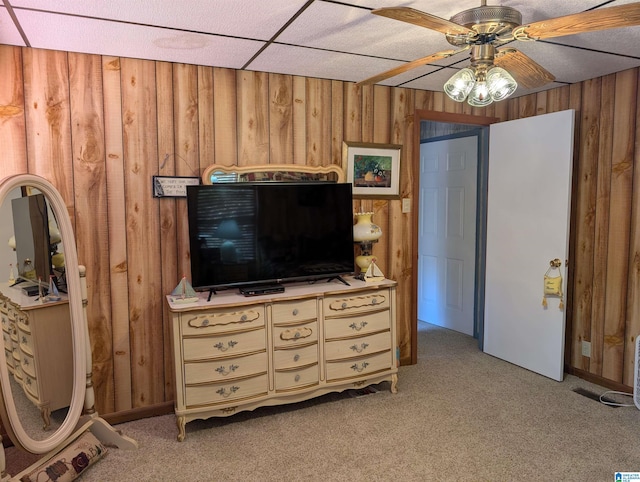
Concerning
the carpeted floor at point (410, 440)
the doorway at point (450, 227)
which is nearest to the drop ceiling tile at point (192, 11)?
A: the carpeted floor at point (410, 440)

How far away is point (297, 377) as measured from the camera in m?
3.02

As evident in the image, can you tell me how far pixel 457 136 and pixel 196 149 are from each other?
2.76 meters

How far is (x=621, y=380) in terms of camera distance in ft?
10.9

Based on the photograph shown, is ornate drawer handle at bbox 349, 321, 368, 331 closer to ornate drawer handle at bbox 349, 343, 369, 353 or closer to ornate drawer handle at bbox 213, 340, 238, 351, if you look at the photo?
ornate drawer handle at bbox 349, 343, 369, 353

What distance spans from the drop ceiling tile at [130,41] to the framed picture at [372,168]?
1.10 metres

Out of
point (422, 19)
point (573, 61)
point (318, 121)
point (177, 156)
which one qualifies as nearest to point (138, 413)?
point (177, 156)

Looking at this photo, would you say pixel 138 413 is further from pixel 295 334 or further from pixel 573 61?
pixel 573 61

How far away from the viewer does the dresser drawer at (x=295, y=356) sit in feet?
9.71

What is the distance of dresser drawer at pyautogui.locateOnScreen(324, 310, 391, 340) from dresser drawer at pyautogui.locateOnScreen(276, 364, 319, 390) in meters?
0.25

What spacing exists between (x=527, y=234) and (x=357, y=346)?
1.72 meters

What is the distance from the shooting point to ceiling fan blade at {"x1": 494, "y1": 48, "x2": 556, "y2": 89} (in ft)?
6.23

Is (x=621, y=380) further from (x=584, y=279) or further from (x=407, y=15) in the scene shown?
(x=407, y=15)

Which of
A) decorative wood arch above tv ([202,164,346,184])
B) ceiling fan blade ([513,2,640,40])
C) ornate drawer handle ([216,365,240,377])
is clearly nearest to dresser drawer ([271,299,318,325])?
ornate drawer handle ([216,365,240,377])

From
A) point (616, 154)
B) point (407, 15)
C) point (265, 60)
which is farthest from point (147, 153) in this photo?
point (616, 154)
